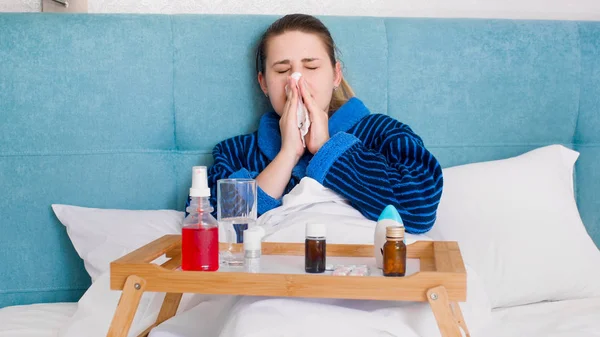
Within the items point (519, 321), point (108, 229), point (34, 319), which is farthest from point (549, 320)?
point (34, 319)

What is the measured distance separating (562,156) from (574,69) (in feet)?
0.86

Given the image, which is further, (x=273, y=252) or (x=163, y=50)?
(x=163, y=50)

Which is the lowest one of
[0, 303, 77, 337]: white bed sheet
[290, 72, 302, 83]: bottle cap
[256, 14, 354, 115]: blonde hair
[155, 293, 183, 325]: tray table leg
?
[0, 303, 77, 337]: white bed sheet

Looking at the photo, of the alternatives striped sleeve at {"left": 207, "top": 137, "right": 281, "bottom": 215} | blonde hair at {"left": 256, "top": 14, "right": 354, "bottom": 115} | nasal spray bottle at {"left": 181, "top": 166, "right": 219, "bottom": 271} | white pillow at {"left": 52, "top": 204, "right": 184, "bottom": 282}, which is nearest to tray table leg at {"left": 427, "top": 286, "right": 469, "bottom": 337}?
nasal spray bottle at {"left": 181, "top": 166, "right": 219, "bottom": 271}

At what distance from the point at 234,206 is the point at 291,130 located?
0.42 m

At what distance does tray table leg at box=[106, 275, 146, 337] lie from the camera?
1106mm

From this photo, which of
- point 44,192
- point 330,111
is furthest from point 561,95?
point 44,192

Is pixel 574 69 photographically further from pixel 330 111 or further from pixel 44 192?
pixel 44 192

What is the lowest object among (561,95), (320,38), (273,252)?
(273,252)

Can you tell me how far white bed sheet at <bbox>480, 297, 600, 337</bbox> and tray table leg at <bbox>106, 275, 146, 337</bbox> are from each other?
0.63 metres

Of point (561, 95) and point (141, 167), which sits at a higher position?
point (561, 95)

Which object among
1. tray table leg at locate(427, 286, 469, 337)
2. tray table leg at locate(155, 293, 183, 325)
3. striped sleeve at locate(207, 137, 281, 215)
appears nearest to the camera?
→ tray table leg at locate(427, 286, 469, 337)

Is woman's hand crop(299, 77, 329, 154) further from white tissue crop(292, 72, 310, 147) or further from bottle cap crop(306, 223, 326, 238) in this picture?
bottle cap crop(306, 223, 326, 238)

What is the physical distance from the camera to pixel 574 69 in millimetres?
1890
